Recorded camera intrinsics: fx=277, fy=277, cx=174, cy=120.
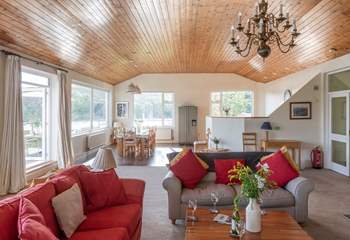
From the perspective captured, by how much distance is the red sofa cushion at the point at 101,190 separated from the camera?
9.30 ft

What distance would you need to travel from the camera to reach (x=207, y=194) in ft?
11.5

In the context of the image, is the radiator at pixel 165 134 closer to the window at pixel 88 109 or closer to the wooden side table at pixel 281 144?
the window at pixel 88 109

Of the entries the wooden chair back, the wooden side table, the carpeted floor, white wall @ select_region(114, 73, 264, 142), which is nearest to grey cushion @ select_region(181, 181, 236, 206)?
the carpeted floor

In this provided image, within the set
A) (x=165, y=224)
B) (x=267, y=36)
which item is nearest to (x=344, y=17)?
(x=267, y=36)

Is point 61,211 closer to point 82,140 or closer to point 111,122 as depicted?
point 82,140

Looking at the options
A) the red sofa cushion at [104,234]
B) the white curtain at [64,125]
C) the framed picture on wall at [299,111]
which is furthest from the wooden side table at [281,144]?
the red sofa cushion at [104,234]

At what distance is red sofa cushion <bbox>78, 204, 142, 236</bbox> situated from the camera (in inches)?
97.1

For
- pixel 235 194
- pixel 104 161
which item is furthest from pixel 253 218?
pixel 104 161

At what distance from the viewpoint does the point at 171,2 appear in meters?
4.50

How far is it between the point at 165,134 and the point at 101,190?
970 centimetres

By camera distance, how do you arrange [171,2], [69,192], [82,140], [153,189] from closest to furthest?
[69,192]
[171,2]
[153,189]
[82,140]

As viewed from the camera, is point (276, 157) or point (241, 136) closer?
point (276, 157)

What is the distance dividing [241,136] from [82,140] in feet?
16.7

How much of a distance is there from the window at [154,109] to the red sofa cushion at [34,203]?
10353mm
